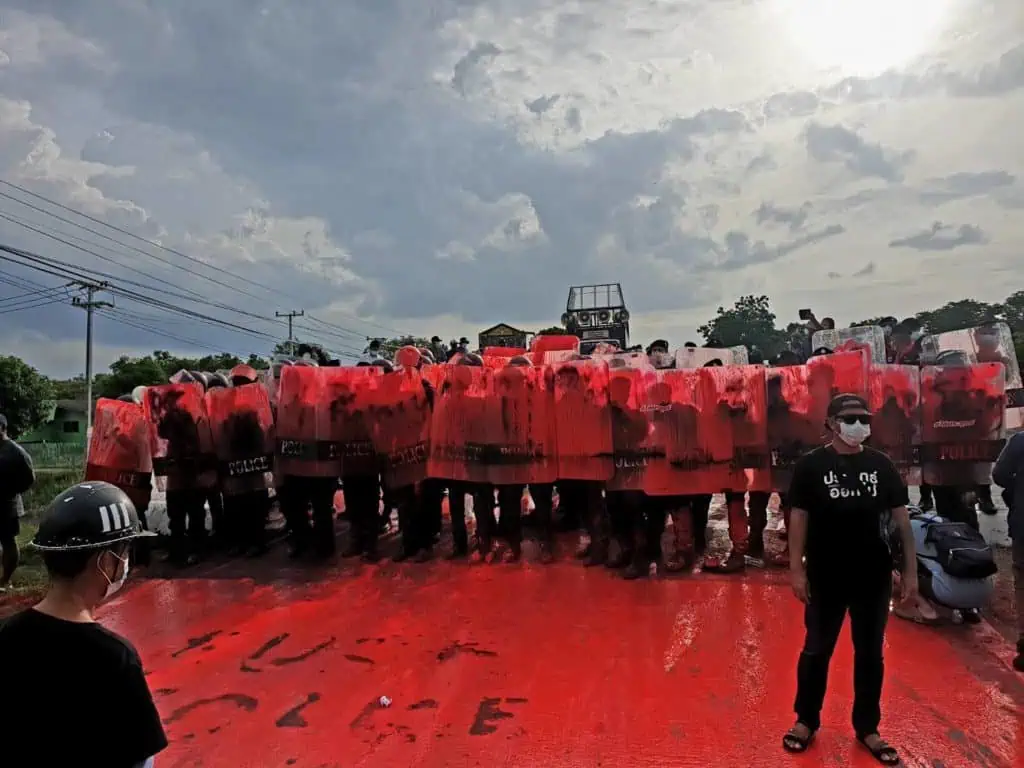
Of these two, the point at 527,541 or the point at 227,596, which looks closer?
the point at 227,596

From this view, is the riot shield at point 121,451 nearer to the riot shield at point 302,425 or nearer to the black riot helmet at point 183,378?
the black riot helmet at point 183,378

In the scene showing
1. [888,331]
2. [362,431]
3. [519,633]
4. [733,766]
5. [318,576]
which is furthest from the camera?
[888,331]

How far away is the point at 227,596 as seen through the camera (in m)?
6.34

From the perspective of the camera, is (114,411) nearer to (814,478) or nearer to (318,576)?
(318,576)

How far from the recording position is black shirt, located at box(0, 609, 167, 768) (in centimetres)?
165

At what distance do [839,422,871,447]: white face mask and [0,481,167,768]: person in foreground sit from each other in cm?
331

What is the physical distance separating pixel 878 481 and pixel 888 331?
606 centimetres

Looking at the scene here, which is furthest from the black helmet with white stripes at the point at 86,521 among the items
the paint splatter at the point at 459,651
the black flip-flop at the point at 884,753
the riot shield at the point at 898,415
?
the riot shield at the point at 898,415

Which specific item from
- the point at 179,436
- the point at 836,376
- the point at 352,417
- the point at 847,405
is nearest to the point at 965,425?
the point at 836,376

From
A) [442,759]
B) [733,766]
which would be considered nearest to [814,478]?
[733,766]

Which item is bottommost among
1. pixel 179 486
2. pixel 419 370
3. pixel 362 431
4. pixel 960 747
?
pixel 960 747

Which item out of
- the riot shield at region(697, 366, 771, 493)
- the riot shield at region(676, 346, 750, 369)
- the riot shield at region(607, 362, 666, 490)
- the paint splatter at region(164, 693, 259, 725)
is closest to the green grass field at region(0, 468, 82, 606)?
the paint splatter at region(164, 693, 259, 725)

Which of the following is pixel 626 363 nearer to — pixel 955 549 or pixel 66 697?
pixel 955 549

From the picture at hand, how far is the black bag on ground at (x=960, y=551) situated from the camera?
494 cm
